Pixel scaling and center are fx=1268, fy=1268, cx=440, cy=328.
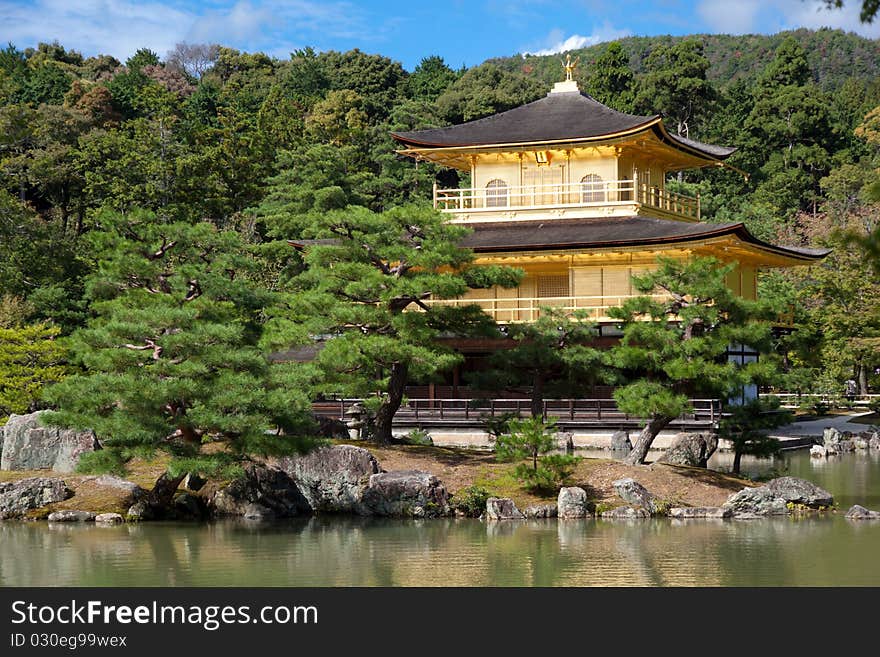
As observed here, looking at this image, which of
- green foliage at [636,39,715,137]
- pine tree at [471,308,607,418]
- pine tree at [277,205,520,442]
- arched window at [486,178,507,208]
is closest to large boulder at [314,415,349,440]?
pine tree at [277,205,520,442]

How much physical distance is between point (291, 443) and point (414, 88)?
52.7 metres

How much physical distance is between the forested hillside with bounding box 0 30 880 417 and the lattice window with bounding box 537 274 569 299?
21.2 ft

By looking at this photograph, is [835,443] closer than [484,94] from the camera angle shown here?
Yes

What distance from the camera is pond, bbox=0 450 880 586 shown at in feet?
47.9

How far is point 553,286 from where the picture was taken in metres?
34.4

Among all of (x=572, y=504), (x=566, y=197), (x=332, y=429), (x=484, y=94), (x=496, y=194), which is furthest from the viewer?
(x=484, y=94)

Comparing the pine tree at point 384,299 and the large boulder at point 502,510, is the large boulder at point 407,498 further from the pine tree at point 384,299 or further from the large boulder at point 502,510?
the pine tree at point 384,299

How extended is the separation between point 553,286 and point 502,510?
15.2 meters

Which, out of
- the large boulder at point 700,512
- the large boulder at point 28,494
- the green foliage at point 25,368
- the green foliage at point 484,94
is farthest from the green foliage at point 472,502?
the green foliage at point 484,94

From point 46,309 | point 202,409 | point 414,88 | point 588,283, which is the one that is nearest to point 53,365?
point 46,309

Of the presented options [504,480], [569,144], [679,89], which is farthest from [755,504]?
[679,89]

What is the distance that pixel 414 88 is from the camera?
6931cm

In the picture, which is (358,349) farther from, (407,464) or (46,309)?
(46,309)

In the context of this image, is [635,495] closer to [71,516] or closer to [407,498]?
[407,498]
